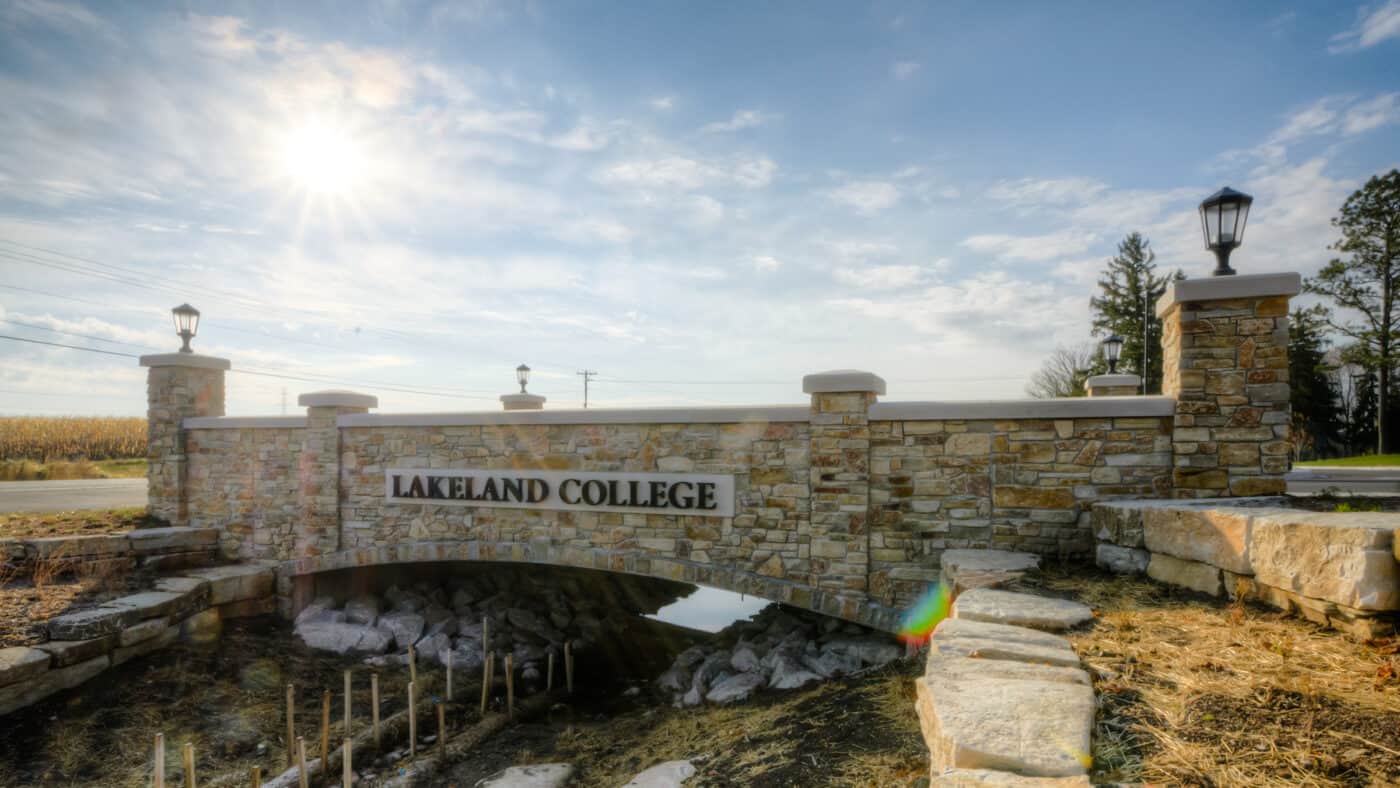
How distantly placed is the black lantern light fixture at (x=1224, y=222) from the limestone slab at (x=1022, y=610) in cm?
365

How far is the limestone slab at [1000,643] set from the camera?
10.00 ft

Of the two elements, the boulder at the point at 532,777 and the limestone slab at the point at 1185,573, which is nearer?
the limestone slab at the point at 1185,573

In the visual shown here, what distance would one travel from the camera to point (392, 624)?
9781 mm

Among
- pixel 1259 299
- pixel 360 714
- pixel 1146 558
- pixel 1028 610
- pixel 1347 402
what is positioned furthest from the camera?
pixel 1347 402

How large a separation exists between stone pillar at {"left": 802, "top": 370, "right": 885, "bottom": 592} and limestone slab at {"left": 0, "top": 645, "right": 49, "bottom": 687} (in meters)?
7.93

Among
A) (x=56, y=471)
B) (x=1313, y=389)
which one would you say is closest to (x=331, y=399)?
(x=56, y=471)

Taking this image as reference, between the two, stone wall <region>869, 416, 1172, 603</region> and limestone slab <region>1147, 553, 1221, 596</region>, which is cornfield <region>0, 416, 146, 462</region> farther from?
limestone slab <region>1147, 553, 1221, 596</region>

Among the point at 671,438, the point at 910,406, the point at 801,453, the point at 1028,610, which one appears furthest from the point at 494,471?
the point at 1028,610

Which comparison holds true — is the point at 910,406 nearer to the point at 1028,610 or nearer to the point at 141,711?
the point at 1028,610

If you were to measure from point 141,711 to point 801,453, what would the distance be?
24.3ft

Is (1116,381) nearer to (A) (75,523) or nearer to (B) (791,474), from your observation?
(B) (791,474)

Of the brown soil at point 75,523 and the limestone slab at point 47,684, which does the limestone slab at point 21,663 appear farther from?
the brown soil at point 75,523

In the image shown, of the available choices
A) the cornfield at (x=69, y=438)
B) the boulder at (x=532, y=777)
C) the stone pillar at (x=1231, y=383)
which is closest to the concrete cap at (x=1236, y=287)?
the stone pillar at (x=1231, y=383)

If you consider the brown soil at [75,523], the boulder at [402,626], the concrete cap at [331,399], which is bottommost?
the boulder at [402,626]
